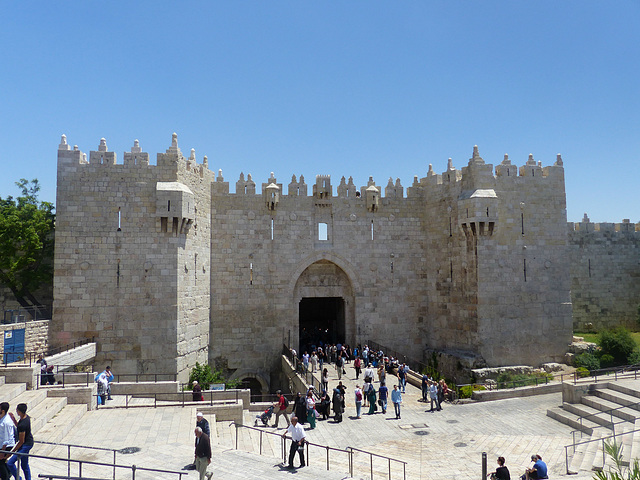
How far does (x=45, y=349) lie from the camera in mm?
20391

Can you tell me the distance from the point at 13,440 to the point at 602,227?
34.7 m

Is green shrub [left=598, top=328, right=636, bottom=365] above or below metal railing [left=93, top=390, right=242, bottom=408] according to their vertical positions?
above

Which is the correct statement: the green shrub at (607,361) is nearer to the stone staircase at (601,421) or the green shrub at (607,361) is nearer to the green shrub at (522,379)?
the green shrub at (522,379)

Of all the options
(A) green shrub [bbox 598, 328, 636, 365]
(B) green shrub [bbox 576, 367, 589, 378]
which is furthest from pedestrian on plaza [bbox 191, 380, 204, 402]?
(A) green shrub [bbox 598, 328, 636, 365]

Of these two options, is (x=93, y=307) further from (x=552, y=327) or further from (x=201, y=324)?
(x=552, y=327)

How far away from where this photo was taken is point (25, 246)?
917 inches

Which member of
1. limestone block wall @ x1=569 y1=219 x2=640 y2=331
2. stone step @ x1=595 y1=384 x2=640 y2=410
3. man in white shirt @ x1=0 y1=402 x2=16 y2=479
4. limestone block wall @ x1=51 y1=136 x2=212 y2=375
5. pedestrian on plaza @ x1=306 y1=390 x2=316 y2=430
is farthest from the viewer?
limestone block wall @ x1=569 y1=219 x2=640 y2=331

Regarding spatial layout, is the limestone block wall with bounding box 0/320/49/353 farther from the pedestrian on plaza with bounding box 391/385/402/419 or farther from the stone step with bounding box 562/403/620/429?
the stone step with bounding box 562/403/620/429

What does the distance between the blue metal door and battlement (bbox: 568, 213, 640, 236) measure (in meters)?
31.9

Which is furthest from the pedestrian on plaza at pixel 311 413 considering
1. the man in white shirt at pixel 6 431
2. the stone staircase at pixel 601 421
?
the man in white shirt at pixel 6 431

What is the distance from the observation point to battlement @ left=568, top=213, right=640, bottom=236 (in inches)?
1262

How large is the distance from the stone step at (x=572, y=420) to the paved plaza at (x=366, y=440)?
28 cm

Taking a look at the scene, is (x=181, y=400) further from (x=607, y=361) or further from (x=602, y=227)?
(x=602, y=227)

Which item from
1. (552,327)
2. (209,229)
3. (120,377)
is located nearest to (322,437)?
(120,377)
